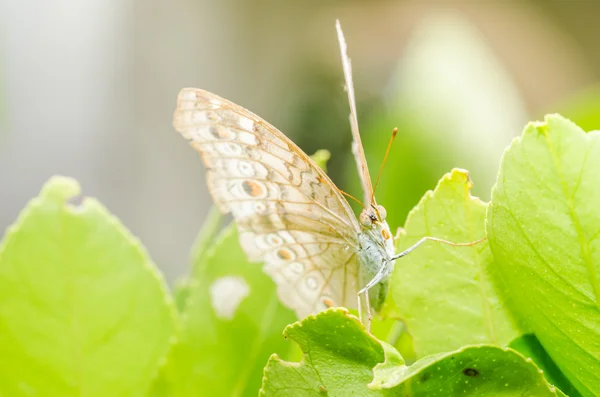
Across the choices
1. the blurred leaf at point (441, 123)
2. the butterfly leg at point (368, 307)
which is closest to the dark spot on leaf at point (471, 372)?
the butterfly leg at point (368, 307)

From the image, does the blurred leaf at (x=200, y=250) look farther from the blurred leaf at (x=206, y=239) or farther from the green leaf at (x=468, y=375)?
the green leaf at (x=468, y=375)

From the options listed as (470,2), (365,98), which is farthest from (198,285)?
(470,2)

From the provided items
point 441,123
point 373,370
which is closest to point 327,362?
point 373,370

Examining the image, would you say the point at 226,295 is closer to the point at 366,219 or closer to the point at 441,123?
the point at 366,219

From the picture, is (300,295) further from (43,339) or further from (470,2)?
(470,2)

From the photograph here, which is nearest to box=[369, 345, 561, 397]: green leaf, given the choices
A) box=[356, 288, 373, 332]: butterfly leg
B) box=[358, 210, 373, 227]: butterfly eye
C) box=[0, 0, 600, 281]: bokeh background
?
box=[356, 288, 373, 332]: butterfly leg

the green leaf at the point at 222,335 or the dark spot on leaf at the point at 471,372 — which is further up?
the dark spot on leaf at the point at 471,372
